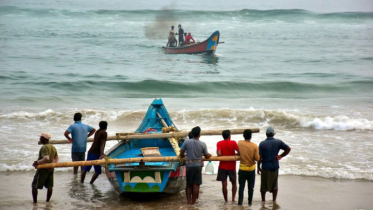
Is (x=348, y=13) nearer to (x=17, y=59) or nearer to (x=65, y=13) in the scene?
(x=65, y=13)

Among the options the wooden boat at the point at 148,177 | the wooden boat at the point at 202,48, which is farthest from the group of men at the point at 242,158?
the wooden boat at the point at 202,48

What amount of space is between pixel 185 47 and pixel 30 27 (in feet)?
69.1

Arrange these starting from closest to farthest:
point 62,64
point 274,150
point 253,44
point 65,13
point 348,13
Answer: point 274,150 < point 62,64 < point 253,44 < point 65,13 < point 348,13

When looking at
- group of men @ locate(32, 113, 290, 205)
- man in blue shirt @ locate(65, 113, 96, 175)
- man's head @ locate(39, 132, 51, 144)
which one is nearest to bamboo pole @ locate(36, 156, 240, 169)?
group of men @ locate(32, 113, 290, 205)

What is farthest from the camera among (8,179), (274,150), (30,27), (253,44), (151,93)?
(30,27)

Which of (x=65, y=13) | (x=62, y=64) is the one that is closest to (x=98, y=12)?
(x=65, y=13)

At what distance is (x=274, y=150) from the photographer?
6648 mm

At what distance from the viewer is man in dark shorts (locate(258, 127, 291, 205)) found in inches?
261

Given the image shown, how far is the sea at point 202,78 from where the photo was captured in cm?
1212

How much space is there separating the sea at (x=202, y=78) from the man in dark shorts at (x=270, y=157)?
237cm

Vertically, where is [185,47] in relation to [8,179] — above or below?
above

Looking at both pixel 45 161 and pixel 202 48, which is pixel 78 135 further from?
pixel 202 48

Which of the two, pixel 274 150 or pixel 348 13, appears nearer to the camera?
pixel 274 150

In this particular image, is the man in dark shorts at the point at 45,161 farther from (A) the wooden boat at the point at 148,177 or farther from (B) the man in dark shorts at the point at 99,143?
(B) the man in dark shorts at the point at 99,143
